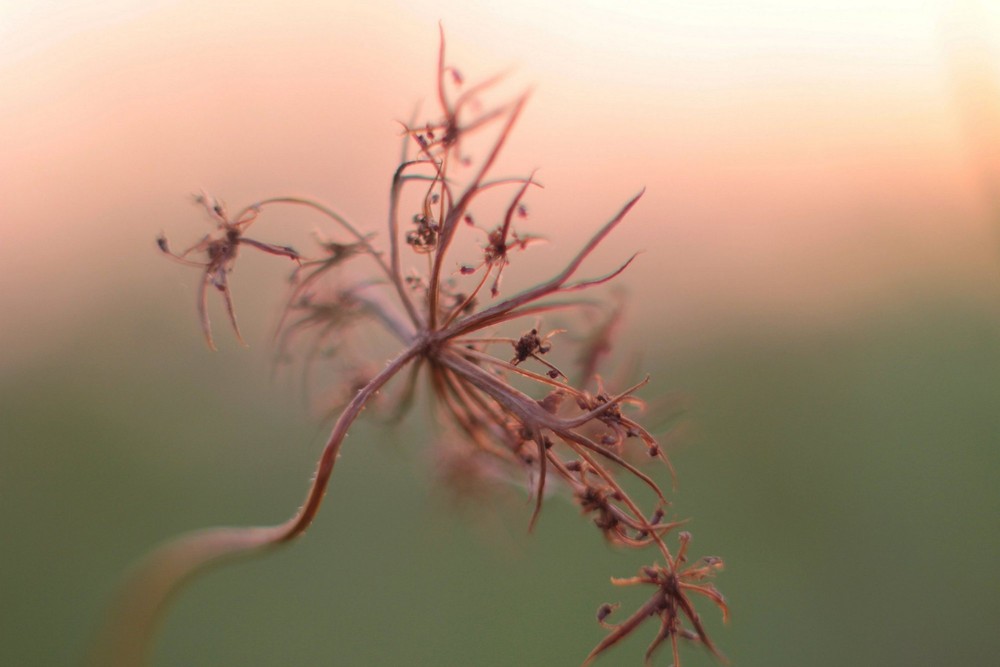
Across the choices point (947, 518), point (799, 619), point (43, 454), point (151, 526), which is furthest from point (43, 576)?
point (947, 518)

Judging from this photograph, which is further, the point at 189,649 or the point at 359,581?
the point at 359,581

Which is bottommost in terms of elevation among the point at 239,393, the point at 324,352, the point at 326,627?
the point at 326,627

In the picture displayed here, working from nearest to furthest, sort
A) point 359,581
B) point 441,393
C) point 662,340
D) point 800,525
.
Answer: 1. point 441,393
2. point 359,581
3. point 800,525
4. point 662,340

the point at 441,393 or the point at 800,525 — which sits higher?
the point at 441,393

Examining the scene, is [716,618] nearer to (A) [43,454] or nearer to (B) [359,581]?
(B) [359,581]
